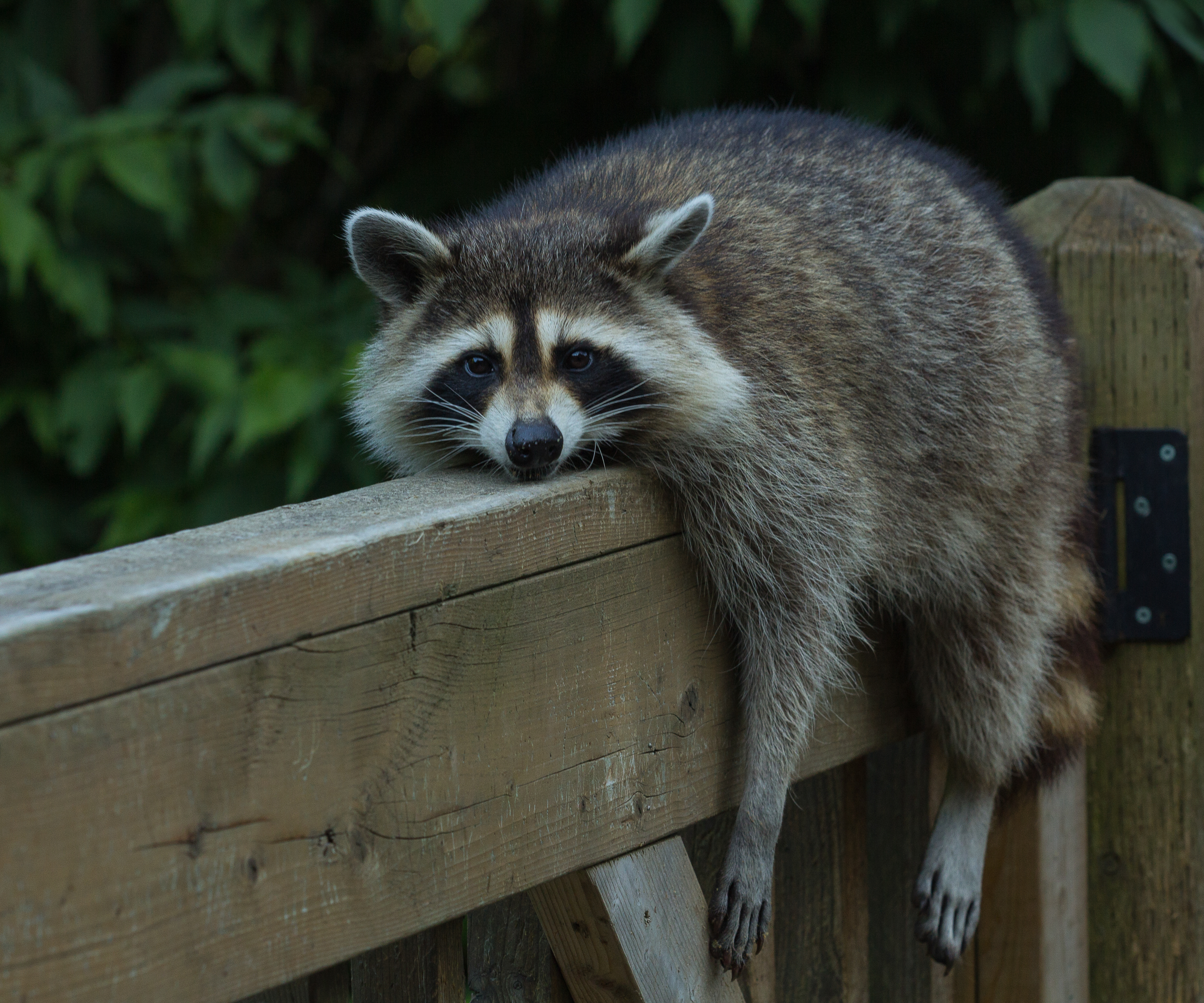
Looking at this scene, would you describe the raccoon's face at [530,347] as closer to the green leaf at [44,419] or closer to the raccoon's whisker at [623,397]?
the raccoon's whisker at [623,397]

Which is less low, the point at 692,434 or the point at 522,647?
the point at 692,434

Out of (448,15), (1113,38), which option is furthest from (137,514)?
(1113,38)

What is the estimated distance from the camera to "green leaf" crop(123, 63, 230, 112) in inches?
128

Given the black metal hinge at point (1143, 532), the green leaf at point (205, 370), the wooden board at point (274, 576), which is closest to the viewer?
the wooden board at point (274, 576)

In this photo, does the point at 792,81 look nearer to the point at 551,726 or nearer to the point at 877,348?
the point at 877,348

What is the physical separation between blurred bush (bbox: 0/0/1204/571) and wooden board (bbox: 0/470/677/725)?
5.34 feet

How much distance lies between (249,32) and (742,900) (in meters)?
2.40

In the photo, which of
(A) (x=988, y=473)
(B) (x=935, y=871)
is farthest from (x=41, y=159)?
(B) (x=935, y=871)

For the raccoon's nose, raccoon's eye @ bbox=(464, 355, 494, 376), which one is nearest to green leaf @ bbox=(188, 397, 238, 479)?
raccoon's eye @ bbox=(464, 355, 494, 376)

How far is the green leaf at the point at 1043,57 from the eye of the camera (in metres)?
2.92

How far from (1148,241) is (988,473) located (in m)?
0.42

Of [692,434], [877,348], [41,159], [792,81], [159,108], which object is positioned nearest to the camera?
[692,434]

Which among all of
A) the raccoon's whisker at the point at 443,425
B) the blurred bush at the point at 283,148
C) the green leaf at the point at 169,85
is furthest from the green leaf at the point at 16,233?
the raccoon's whisker at the point at 443,425

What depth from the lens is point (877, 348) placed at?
2.03 m
